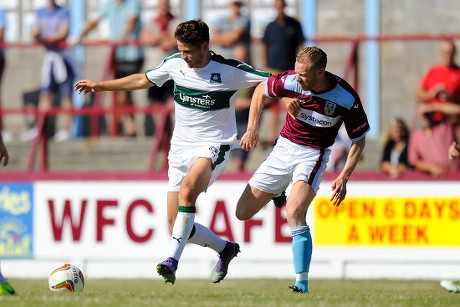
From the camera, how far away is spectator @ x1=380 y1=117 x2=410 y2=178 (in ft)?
53.3

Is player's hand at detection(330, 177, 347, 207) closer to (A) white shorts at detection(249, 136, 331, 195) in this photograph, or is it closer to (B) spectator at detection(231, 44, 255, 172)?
(A) white shorts at detection(249, 136, 331, 195)

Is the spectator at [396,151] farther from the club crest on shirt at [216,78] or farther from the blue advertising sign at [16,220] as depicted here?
the club crest on shirt at [216,78]

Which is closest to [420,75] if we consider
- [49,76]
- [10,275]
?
[49,76]

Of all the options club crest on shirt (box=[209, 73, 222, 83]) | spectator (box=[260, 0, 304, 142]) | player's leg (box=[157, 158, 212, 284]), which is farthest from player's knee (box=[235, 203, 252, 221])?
spectator (box=[260, 0, 304, 142])

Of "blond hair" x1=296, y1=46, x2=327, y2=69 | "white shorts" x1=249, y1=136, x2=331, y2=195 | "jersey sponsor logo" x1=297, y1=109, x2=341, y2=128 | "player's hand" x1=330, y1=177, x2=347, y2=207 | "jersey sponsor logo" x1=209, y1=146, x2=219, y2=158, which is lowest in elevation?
"player's hand" x1=330, y1=177, x2=347, y2=207

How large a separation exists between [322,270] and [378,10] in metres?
6.37

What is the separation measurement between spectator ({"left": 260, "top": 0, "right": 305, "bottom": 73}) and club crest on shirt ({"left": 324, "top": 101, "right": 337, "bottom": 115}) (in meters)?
5.78

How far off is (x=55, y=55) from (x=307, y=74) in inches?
330

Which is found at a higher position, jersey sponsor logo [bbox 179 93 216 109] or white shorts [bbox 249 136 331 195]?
jersey sponsor logo [bbox 179 93 216 109]

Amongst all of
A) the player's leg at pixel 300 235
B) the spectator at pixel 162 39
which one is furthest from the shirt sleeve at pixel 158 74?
the spectator at pixel 162 39

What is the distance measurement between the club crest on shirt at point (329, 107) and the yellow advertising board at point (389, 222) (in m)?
5.19

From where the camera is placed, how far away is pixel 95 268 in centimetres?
1686

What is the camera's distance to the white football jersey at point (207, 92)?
11.7 metres

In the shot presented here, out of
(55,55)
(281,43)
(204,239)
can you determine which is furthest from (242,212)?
(55,55)
